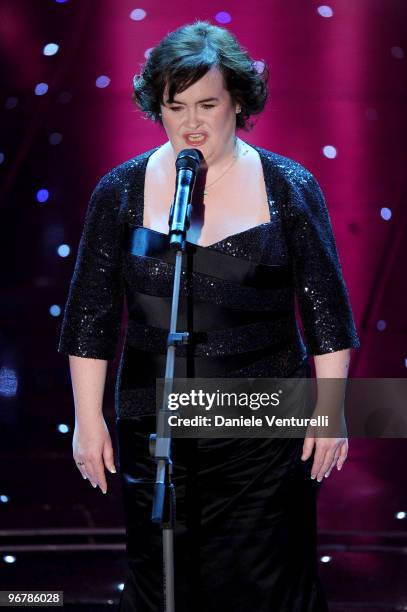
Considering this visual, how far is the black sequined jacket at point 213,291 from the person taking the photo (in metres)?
2.01

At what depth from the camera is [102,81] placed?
318 cm

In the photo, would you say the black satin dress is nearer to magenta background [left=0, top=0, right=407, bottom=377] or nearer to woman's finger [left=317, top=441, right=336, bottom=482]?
woman's finger [left=317, top=441, right=336, bottom=482]

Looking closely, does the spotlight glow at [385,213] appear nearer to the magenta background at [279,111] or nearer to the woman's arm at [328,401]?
the magenta background at [279,111]

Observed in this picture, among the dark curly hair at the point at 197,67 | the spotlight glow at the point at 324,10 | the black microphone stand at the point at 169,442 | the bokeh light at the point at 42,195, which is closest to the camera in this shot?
the black microphone stand at the point at 169,442

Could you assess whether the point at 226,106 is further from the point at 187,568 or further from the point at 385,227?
the point at 385,227

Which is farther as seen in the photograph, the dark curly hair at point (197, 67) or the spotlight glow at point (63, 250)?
the spotlight glow at point (63, 250)

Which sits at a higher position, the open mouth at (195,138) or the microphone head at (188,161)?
the open mouth at (195,138)

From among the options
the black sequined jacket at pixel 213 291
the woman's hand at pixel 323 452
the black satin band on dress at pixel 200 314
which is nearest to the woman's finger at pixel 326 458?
the woman's hand at pixel 323 452

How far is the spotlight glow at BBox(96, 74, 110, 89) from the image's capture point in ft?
10.4

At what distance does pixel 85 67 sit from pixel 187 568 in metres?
1.75

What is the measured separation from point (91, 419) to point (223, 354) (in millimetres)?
307

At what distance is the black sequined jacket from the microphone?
0.90 ft

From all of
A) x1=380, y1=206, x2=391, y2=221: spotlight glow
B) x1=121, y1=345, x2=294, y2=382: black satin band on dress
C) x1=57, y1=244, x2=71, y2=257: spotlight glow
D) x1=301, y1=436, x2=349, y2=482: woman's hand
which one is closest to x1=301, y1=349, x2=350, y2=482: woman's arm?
x1=301, y1=436, x2=349, y2=482: woman's hand

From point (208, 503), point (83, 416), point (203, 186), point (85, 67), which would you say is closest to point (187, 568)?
point (208, 503)
